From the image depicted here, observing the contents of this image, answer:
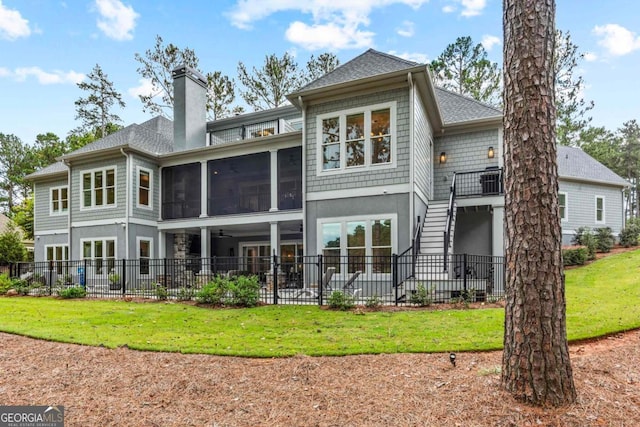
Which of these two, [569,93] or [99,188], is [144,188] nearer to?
[99,188]

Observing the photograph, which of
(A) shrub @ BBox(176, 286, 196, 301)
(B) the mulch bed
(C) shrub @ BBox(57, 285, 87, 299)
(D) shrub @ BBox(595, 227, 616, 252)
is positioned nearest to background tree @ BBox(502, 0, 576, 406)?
(B) the mulch bed

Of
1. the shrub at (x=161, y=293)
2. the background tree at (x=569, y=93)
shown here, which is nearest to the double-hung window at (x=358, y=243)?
the shrub at (x=161, y=293)

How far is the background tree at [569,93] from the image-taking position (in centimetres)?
2383

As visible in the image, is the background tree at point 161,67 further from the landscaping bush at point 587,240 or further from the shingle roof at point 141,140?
the landscaping bush at point 587,240

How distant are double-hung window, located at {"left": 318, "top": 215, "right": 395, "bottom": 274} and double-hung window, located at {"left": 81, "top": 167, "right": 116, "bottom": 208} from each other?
9655 mm

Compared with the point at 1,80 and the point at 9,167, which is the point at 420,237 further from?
the point at 9,167

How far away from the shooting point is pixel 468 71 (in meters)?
26.0

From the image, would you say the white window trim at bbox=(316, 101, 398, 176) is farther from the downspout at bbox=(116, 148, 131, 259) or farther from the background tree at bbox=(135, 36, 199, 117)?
the background tree at bbox=(135, 36, 199, 117)

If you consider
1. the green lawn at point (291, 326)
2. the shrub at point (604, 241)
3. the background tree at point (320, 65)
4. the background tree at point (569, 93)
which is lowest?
the green lawn at point (291, 326)

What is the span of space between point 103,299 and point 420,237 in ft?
31.9

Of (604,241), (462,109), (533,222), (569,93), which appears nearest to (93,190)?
(462,109)

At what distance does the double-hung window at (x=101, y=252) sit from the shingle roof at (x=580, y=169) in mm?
20728

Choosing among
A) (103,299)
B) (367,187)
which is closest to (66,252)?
(103,299)

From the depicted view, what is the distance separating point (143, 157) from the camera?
51.8 ft
